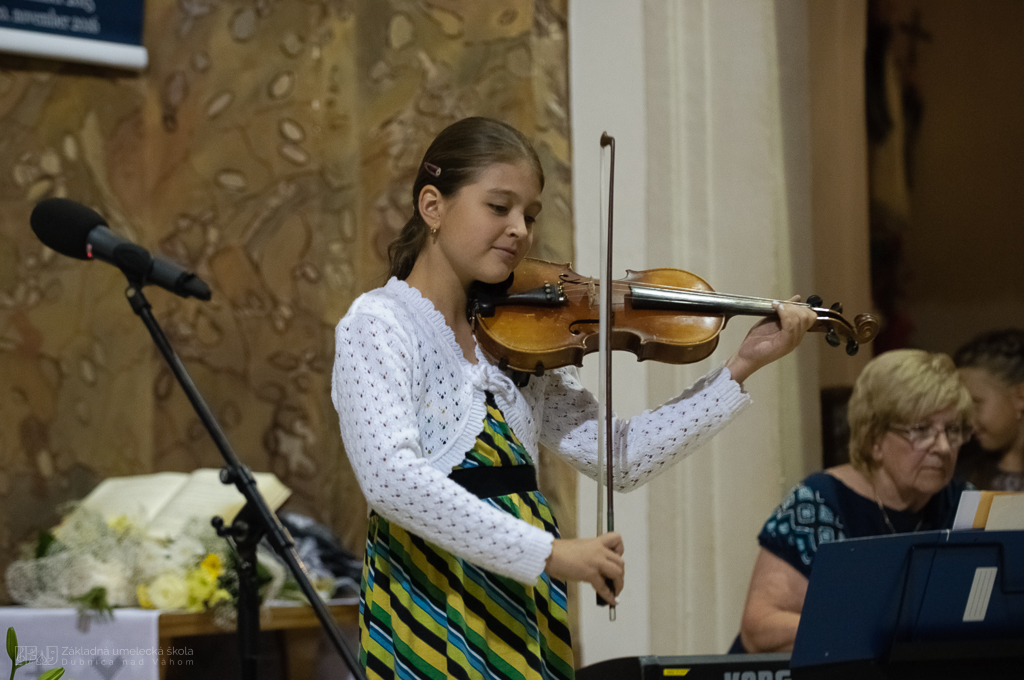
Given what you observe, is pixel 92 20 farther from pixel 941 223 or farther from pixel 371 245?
pixel 941 223

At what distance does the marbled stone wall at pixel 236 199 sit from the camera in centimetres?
320

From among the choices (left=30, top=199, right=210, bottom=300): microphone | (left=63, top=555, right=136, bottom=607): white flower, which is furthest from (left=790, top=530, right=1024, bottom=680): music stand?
(left=63, top=555, right=136, bottom=607): white flower

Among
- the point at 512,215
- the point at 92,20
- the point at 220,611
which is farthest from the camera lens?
the point at 92,20

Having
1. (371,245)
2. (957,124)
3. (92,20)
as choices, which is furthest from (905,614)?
(92,20)

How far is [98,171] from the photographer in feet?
10.9

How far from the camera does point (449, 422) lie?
161cm

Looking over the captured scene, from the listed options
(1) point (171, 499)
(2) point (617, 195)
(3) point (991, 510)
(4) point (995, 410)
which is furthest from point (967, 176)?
(1) point (171, 499)

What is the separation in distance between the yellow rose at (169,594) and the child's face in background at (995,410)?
2.08m

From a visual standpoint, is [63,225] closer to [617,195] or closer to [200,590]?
[200,590]

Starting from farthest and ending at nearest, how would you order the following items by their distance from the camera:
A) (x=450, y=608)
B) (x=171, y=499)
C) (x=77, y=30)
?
(x=77, y=30), (x=171, y=499), (x=450, y=608)

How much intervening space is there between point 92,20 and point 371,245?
3.62 feet

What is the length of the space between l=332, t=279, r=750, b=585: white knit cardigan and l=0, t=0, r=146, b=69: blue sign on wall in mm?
2073

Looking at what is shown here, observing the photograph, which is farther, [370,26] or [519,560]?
[370,26]

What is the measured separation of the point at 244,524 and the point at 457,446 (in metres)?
0.48
